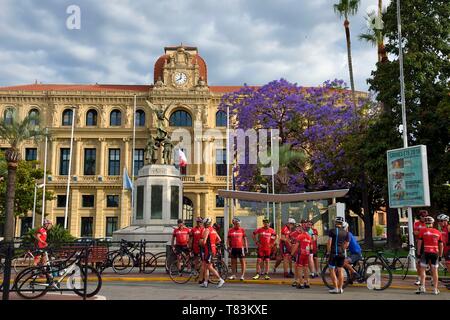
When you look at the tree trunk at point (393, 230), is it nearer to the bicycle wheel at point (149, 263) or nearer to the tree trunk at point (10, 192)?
the bicycle wheel at point (149, 263)

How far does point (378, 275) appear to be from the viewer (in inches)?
484

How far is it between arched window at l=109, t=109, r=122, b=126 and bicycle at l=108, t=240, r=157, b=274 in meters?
43.0

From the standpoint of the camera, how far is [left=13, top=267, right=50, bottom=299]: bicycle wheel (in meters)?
9.82

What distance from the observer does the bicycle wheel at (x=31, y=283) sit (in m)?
9.82

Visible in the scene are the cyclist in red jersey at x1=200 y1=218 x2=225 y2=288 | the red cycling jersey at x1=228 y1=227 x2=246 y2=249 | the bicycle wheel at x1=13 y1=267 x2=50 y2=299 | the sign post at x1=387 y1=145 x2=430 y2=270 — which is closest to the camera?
the bicycle wheel at x1=13 y1=267 x2=50 y2=299

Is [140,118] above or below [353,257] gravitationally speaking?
above

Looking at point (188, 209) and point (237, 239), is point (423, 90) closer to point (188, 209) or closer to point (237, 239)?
point (237, 239)

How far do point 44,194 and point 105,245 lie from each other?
30.7 metres

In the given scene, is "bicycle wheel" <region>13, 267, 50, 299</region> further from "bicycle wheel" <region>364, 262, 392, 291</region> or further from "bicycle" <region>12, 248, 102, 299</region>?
"bicycle wheel" <region>364, 262, 392, 291</region>

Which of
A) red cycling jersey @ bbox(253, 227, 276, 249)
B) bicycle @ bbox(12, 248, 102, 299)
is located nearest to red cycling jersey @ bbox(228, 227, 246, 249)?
red cycling jersey @ bbox(253, 227, 276, 249)

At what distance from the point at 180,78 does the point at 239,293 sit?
155 ft

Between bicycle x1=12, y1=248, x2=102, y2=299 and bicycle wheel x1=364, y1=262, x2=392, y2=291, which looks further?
bicycle wheel x1=364, y1=262, x2=392, y2=291

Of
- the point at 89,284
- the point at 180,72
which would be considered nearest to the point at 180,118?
the point at 180,72
